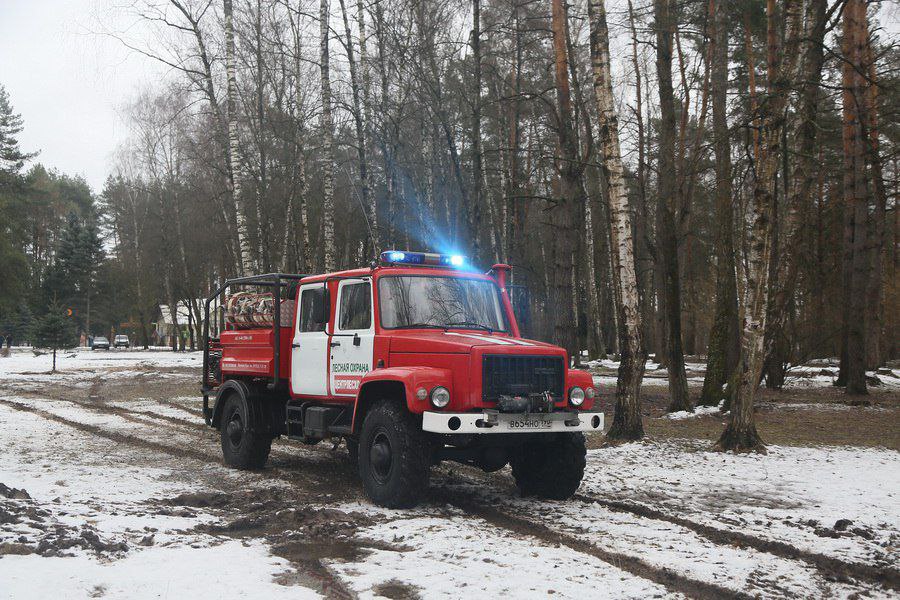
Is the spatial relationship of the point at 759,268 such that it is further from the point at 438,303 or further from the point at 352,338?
the point at 352,338

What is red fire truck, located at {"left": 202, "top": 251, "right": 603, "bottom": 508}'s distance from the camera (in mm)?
7508

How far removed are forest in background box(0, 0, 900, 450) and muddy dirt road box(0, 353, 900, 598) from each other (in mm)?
2961

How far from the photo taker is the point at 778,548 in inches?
251

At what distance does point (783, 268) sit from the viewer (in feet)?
44.7

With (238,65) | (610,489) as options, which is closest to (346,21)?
(238,65)

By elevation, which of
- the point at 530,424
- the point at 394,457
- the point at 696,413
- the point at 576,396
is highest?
the point at 576,396

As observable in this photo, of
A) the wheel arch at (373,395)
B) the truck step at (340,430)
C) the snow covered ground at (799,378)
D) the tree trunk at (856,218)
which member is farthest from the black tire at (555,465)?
the snow covered ground at (799,378)

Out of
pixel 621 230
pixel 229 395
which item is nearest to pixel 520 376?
pixel 229 395

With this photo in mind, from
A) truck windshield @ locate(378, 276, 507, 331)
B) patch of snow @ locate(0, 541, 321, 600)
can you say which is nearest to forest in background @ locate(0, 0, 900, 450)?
truck windshield @ locate(378, 276, 507, 331)

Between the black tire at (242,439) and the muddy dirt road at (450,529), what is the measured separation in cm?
21

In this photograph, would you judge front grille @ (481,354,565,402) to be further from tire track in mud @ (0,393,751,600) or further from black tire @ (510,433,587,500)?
tire track in mud @ (0,393,751,600)

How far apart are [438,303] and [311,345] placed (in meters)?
1.79

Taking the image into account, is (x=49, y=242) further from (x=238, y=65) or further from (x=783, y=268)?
(x=783, y=268)

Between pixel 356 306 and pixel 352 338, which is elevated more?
pixel 356 306
